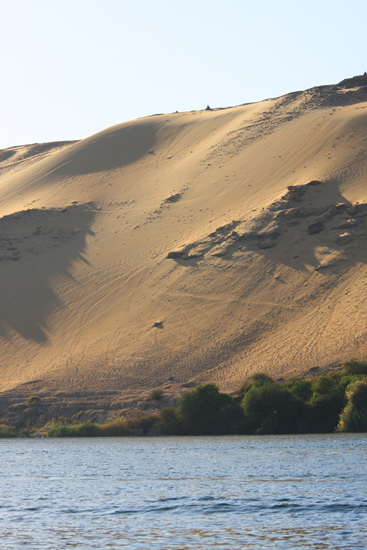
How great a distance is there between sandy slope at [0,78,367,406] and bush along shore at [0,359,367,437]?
204 inches

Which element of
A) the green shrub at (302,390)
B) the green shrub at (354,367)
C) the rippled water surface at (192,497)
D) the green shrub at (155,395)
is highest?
the rippled water surface at (192,497)

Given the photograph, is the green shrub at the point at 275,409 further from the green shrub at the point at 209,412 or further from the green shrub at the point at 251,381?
the green shrub at the point at 251,381

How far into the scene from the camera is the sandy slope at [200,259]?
43.8 metres

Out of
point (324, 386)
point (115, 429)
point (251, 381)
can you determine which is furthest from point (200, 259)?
point (324, 386)

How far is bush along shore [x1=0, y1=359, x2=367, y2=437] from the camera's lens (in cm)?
3120

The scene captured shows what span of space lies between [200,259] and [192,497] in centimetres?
3683

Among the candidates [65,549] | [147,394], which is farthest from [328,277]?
[65,549]

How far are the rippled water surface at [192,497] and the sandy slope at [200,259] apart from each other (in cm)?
1627

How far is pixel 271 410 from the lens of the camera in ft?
107

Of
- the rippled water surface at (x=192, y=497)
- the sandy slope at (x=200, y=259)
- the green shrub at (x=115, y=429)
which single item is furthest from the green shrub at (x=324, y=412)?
the green shrub at (x=115, y=429)

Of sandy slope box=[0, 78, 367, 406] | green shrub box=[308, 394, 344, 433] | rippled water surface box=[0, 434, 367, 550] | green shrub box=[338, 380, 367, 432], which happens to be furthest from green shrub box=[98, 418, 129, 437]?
green shrub box=[338, 380, 367, 432]

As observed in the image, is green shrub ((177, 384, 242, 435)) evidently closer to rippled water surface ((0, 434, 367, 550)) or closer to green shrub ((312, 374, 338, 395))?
green shrub ((312, 374, 338, 395))

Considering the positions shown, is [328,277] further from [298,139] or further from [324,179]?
[298,139]

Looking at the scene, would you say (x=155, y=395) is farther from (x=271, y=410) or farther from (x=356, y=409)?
(x=356, y=409)
